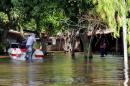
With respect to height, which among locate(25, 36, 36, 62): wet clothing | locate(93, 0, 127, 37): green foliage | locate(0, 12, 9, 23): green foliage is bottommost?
locate(25, 36, 36, 62): wet clothing

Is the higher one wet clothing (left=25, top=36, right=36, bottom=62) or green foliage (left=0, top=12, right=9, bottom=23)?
green foliage (left=0, top=12, right=9, bottom=23)

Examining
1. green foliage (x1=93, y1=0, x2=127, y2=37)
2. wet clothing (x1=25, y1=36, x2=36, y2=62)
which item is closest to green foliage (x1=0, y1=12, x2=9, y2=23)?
wet clothing (x1=25, y1=36, x2=36, y2=62)

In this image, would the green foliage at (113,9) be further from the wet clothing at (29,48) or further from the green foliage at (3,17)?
the green foliage at (3,17)

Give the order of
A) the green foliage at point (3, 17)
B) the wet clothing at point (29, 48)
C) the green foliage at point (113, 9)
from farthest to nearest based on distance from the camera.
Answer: the green foliage at point (3, 17) < the wet clothing at point (29, 48) < the green foliage at point (113, 9)

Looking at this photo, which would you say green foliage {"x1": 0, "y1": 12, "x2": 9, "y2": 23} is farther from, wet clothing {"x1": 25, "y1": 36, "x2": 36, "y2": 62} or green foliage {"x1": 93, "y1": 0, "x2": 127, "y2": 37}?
green foliage {"x1": 93, "y1": 0, "x2": 127, "y2": 37}

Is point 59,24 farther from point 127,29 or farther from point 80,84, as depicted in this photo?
point 80,84

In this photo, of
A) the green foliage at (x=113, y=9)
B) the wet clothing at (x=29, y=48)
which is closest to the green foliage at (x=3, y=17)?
the wet clothing at (x=29, y=48)

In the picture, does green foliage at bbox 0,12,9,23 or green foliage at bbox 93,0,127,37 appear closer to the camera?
green foliage at bbox 93,0,127,37

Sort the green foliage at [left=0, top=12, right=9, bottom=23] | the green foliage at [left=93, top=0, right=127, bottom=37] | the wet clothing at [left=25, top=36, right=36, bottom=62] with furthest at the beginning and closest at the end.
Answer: the green foliage at [left=0, top=12, right=9, bottom=23] → the wet clothing at [left=25, top=36, right=36, bottom=62] → the green foliage at [left=93, top=0, right=127, bottom=37]

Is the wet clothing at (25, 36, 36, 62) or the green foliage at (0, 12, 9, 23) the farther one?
the green foliage at (0, 12, 9, 23)

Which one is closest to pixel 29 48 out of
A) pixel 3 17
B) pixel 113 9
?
pixel 3 17

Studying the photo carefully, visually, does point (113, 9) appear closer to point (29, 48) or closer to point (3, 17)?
point (29, 48)

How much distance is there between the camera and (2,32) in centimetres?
5266

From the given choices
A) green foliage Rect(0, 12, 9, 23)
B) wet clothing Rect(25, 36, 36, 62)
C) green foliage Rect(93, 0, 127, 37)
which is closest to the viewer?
green foliage Rect(93, 0, 127, 37)
